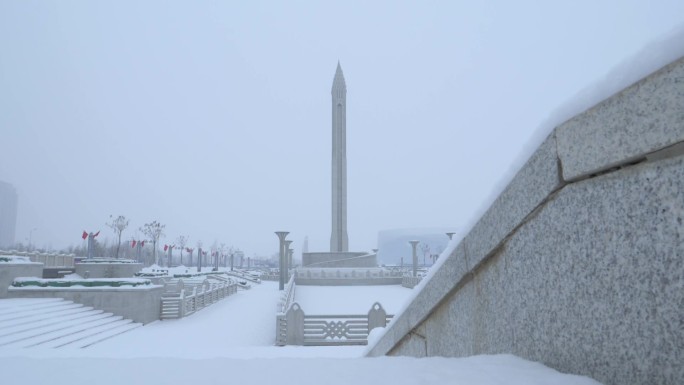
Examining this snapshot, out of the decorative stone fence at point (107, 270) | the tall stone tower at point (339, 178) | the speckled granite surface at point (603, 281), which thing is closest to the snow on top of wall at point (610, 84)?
the speckled granite surface at point (603, 281)

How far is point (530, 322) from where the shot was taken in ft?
10.0

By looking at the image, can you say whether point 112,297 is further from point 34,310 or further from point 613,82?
A: point 613,82

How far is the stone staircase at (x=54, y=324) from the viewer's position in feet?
40.2

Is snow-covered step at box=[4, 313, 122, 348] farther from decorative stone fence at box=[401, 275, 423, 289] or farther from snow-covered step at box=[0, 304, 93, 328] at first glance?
decorative stone fence at box=[401, 275, 423, 289]

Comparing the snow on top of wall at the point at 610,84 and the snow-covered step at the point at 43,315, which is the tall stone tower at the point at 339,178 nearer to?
the snow-covered step at the point at 43,315

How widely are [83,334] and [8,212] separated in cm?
22191

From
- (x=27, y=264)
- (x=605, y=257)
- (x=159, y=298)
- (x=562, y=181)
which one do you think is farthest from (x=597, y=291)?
(x=27, y=264)

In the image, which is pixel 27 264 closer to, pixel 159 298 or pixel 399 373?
pixel 159 298

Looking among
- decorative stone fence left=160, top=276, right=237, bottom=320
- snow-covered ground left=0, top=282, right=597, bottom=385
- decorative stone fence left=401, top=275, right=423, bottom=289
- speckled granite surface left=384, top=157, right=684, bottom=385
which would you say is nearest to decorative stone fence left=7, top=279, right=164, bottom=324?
decorative stone fence left=160, top=276, right=237, bottom=320

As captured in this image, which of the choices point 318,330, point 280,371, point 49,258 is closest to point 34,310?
point 318,330

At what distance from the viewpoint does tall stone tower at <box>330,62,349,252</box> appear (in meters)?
51.9

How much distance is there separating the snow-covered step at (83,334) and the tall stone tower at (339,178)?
35036mm

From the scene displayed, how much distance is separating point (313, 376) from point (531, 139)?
7.70 ft

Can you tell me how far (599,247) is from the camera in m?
2.41
